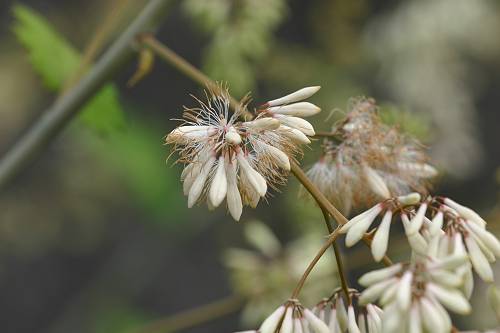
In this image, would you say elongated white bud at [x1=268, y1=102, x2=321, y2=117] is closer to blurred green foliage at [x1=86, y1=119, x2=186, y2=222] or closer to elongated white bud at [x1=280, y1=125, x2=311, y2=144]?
elongated white bud at [x1=280, y1=125, x2=311, y2=144]

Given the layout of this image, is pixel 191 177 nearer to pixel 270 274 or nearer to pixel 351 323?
pixel 351 323

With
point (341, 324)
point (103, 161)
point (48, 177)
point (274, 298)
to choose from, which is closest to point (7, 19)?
point (48, 177)

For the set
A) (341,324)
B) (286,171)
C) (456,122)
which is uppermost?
(456,122)

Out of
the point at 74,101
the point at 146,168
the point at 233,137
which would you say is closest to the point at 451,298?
the point at 233,137

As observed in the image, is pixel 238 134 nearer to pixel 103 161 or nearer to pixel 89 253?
pixel 103 161

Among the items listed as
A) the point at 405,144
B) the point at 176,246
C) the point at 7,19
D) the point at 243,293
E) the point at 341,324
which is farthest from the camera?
the point at 176,246

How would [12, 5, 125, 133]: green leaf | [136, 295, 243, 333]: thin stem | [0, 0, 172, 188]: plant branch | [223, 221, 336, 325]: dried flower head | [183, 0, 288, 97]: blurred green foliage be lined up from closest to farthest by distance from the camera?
1. [0, 0, 172, 188]: plant branch
2. [12, 5, 125, 133]: green leaf
3. [136, 295, 243, 333]: thin stem
4. [183, 0, 288, 97]: blurred green foliage
5. [223, 221, 336, 325]: dried flower head

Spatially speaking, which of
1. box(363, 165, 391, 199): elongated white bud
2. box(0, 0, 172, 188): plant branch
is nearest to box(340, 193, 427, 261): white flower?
box(363, 165, 391, 199): elongated white bud
